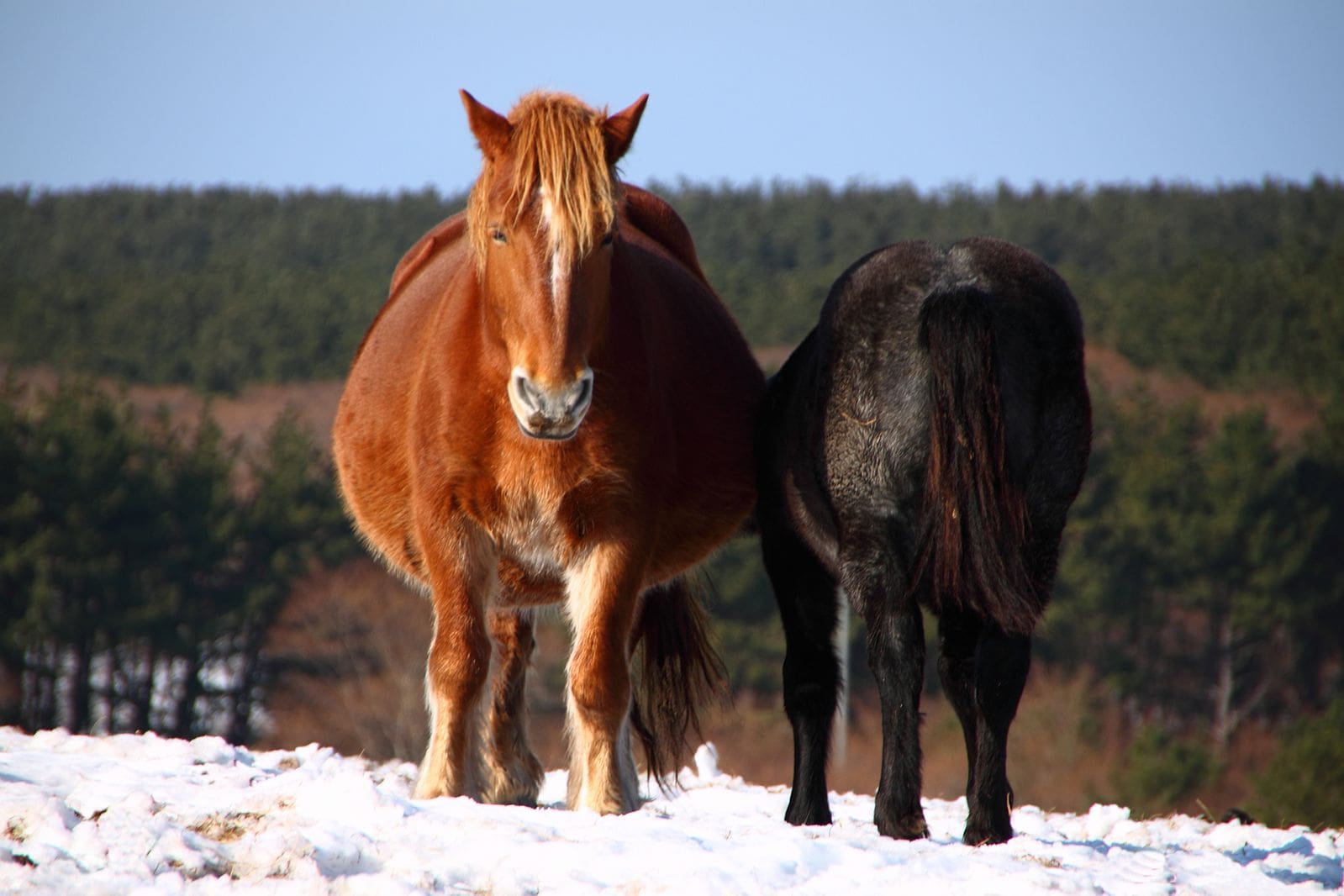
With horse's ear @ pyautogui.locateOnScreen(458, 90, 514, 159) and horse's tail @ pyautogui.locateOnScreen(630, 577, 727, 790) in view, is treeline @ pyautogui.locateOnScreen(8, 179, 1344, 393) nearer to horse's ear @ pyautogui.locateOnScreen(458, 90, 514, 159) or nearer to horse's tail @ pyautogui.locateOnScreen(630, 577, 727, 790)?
horse's tail @ pyautogui.locateOnScreen(630, 577, 727, 790)

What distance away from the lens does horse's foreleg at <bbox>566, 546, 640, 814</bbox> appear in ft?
16.0

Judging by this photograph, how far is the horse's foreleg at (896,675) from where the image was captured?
4.52 m

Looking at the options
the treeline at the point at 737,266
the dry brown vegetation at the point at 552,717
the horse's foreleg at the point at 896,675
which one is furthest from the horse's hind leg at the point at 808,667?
the treeline at the point at 737,266

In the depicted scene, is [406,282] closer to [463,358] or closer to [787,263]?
[463,358]

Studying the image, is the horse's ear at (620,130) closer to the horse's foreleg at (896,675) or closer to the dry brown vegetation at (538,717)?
the horse's foreleg at (896,675)

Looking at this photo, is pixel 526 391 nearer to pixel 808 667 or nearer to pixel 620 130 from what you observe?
pixel 620 130

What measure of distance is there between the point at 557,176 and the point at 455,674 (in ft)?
5.74

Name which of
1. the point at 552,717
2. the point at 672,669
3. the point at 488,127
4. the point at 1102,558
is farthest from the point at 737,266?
the point at 488,127

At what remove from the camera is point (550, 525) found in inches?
193

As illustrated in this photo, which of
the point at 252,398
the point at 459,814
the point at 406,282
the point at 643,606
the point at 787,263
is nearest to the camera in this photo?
the point at 459,814

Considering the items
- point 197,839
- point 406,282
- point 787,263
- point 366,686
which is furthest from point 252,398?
point 197,839

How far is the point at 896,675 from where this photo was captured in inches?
178

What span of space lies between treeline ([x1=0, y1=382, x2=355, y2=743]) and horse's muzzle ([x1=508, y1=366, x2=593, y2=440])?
1304 inches

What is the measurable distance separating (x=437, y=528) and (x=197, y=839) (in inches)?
66.2
